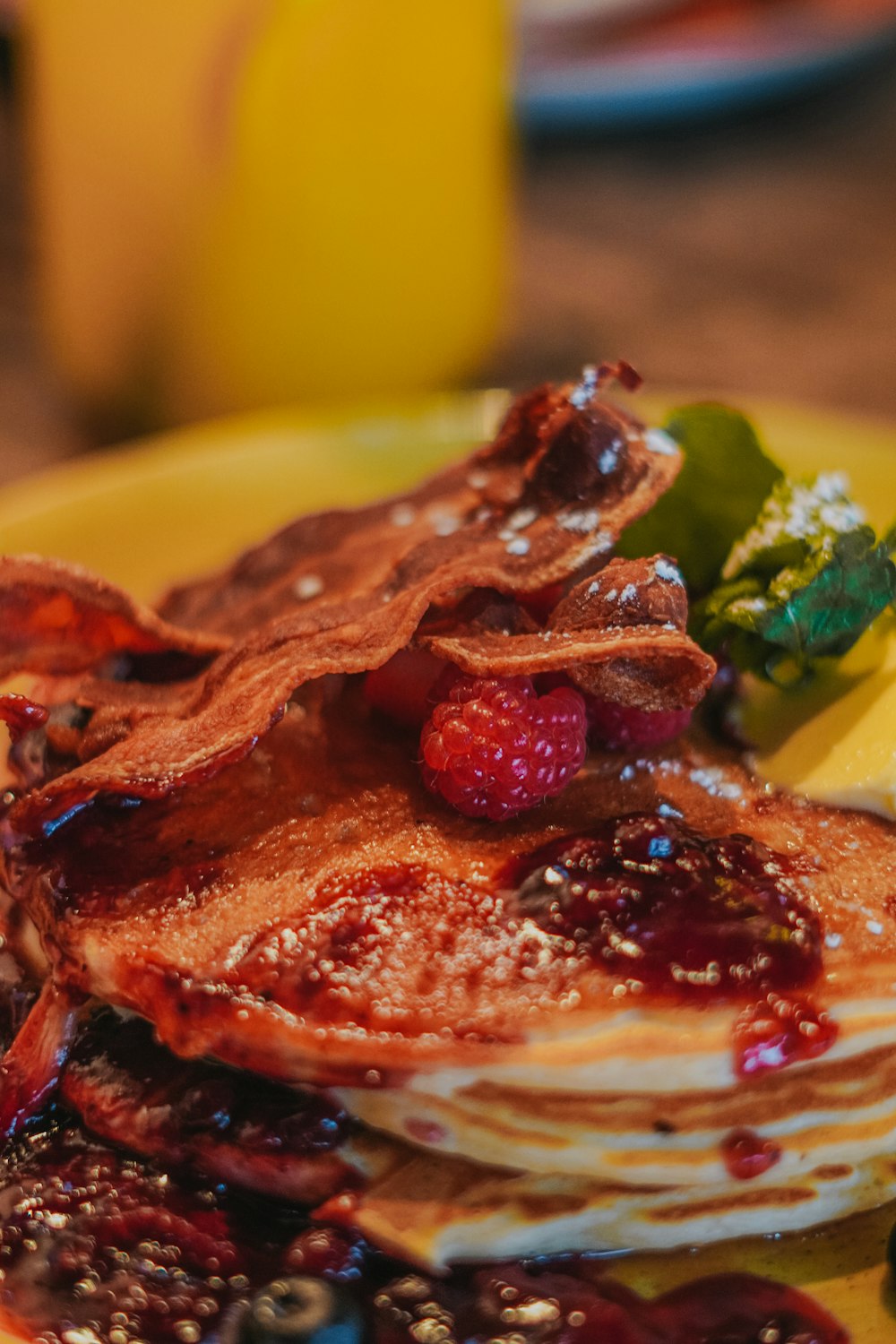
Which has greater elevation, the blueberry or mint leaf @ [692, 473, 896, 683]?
mint leaf @ [692, 473, 896, 683]

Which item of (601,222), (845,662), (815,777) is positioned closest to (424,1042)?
(815,777)

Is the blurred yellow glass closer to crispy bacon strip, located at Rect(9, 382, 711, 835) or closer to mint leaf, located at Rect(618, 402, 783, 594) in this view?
crispy bacon strip, located at Rect(9, 382, 711, 835)

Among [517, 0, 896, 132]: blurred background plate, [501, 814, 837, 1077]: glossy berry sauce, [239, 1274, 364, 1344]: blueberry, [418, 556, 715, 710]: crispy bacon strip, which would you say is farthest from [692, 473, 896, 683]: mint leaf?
[517, 0, 896, 132]: blurred background plate

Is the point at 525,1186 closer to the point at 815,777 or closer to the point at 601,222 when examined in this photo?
the point at 815,777

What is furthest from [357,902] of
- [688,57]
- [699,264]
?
[688,57]

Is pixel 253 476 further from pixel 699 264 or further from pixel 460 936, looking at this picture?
pixel 699 264

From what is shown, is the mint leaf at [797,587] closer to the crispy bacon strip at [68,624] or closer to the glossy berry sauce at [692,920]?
the glossy berry sauce at [692,920]

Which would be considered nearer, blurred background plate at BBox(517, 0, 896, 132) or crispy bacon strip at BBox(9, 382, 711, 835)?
crispy bacon strip at BBox(9, 382, 711, 835)

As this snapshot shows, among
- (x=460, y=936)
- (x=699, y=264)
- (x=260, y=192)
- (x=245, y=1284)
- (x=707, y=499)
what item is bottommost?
(x=245, y=1284)
